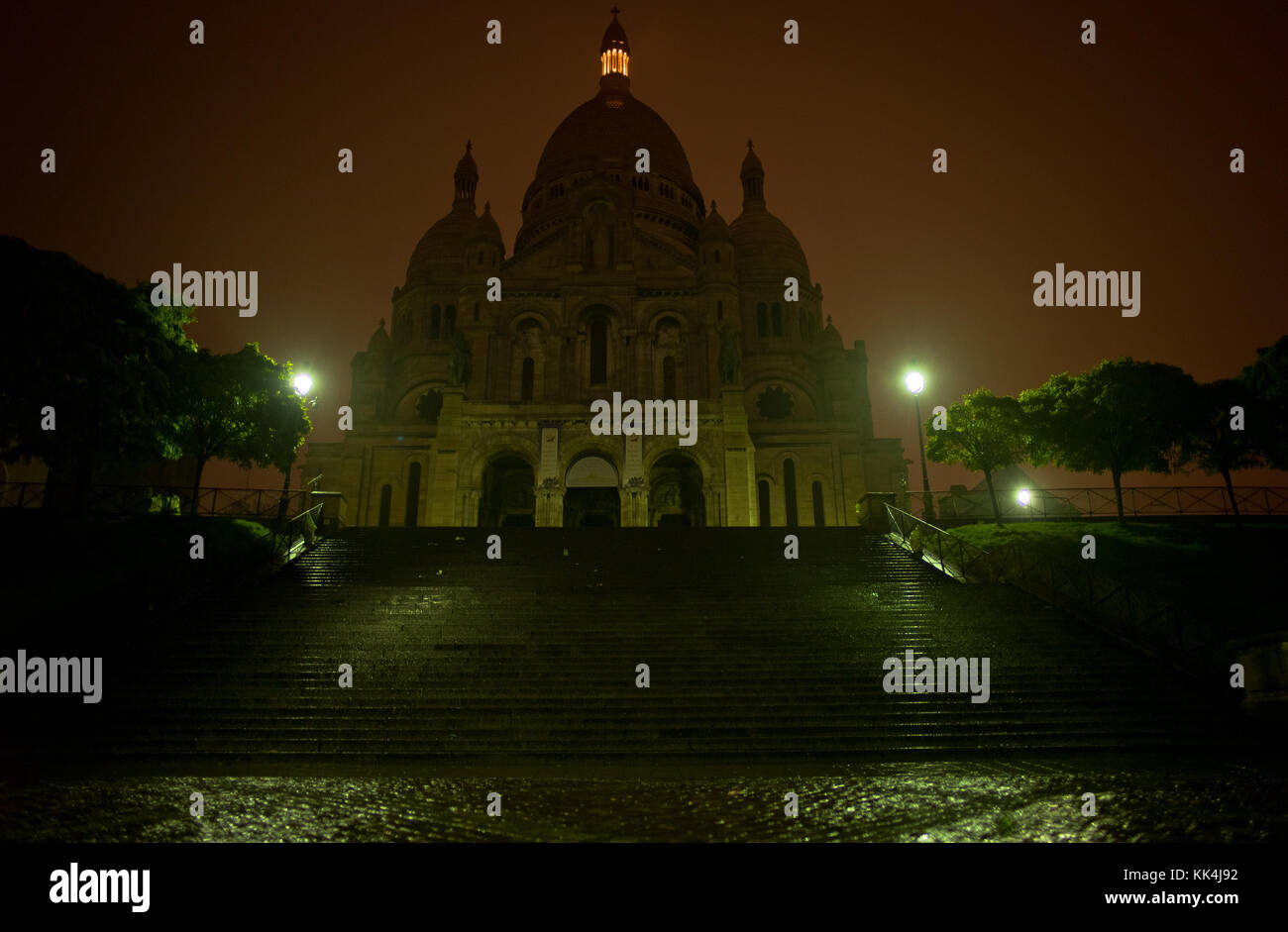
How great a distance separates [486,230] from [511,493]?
14.5 meters

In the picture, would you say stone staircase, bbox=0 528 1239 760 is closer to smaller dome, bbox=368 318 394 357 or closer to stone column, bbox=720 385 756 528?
stone column, bbox=720 385 756 528

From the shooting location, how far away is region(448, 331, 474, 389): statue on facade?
34.1m

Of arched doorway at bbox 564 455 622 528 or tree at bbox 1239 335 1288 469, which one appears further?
arched doorway at bbox 564 455 622 528

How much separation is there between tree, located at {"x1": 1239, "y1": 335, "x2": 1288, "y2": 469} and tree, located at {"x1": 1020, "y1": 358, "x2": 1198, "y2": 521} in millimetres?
2078

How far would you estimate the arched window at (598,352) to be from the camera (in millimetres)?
37375

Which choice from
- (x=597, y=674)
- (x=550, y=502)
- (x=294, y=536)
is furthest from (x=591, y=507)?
(x=597, y=674)

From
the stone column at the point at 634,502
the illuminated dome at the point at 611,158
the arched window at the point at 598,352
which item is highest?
the illuminated dome at the point at 611,158

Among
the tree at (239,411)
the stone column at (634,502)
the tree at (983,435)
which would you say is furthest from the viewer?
the stone column at (634,502)

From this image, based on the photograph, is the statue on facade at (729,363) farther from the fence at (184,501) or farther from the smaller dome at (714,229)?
the fence at (184,501)

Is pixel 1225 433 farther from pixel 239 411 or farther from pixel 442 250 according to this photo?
pixel 442 250

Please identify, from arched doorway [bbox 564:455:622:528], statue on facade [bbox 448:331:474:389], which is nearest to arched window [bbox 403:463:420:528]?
statue on facade [bbox 448:331:474:389]

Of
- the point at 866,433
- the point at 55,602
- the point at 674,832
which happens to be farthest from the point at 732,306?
the point at 674,832

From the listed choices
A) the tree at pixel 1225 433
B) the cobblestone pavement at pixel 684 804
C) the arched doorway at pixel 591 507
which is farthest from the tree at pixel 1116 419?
the cobblestone pavement at pixel 684 804

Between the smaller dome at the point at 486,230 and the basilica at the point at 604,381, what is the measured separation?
0.14 m
